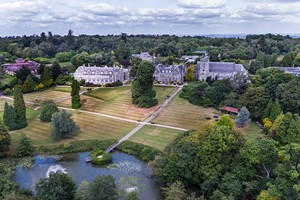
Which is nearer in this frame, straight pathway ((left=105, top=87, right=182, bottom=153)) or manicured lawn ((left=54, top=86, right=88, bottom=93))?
straight pathway ((left=105, top=87, right=182, bottom=153))

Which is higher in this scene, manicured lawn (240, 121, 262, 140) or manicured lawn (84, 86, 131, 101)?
manicured lawn (84, 86, 131, 101)

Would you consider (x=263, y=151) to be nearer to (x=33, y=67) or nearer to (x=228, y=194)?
(x=228, y=194)

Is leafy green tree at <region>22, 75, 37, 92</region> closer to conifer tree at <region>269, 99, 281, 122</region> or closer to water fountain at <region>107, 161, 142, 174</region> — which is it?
water fountain at <region>107, 161, 142, 174</region>

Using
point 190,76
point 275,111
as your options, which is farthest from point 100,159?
point 190,76


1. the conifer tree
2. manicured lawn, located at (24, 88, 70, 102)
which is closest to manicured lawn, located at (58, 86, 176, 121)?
manicured lawn, located at (24, 88, 70, 102)

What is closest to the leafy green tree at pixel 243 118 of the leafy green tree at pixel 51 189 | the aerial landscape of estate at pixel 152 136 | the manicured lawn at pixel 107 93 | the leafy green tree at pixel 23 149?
the aerial landscape of estate at pixel 152 136

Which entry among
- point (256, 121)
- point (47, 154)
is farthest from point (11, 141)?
point (256, 121)
